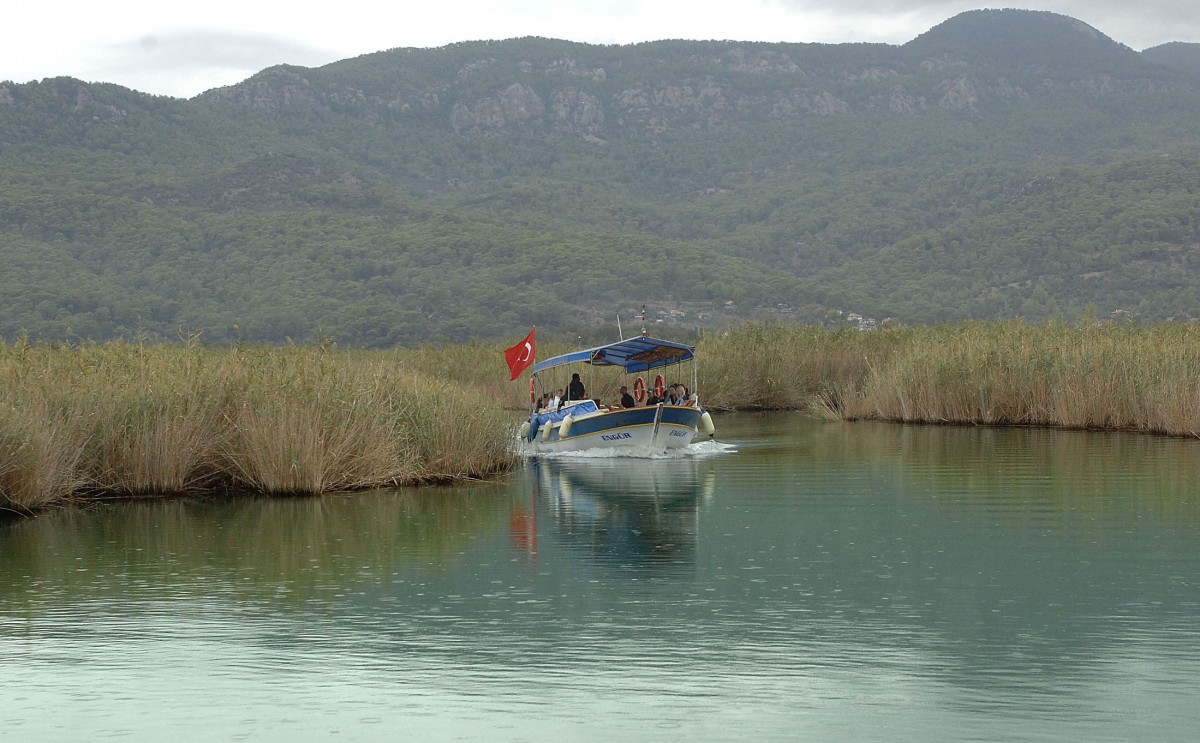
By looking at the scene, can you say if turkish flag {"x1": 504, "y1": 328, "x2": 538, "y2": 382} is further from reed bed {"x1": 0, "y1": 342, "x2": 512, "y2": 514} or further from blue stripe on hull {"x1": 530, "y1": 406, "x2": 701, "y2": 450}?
reed bed {"x1": 0, "y1": 342, "x2": 512, "y2": 514}

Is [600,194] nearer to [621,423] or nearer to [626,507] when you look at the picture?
[621,423]

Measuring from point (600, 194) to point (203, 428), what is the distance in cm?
13127

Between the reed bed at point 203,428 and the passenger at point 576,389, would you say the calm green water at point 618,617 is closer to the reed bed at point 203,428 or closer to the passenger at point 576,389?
the reed bed at point 203,428

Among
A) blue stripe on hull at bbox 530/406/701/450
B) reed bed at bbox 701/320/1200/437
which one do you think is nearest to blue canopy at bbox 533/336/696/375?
blue stripe on hull at bbox 530/406/701/450

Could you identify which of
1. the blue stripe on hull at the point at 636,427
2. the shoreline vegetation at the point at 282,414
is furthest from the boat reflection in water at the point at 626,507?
the shoreline vegetation at the point at 282,414

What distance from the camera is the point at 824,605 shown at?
37.7ft

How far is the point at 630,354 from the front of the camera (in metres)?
31.7

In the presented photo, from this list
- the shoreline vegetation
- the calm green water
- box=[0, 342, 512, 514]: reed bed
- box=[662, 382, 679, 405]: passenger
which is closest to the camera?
the calm green water

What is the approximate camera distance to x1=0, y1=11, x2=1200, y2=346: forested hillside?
105 meters

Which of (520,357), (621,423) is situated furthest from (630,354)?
(621,423)

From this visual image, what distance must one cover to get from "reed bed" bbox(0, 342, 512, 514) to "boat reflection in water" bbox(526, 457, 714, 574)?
2.26 m

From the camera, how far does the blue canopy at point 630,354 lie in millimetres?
31062

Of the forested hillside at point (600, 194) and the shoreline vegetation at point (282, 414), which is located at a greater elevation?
the forested hillside at point (600, 194)

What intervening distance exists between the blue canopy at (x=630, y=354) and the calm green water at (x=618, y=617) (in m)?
11.3
